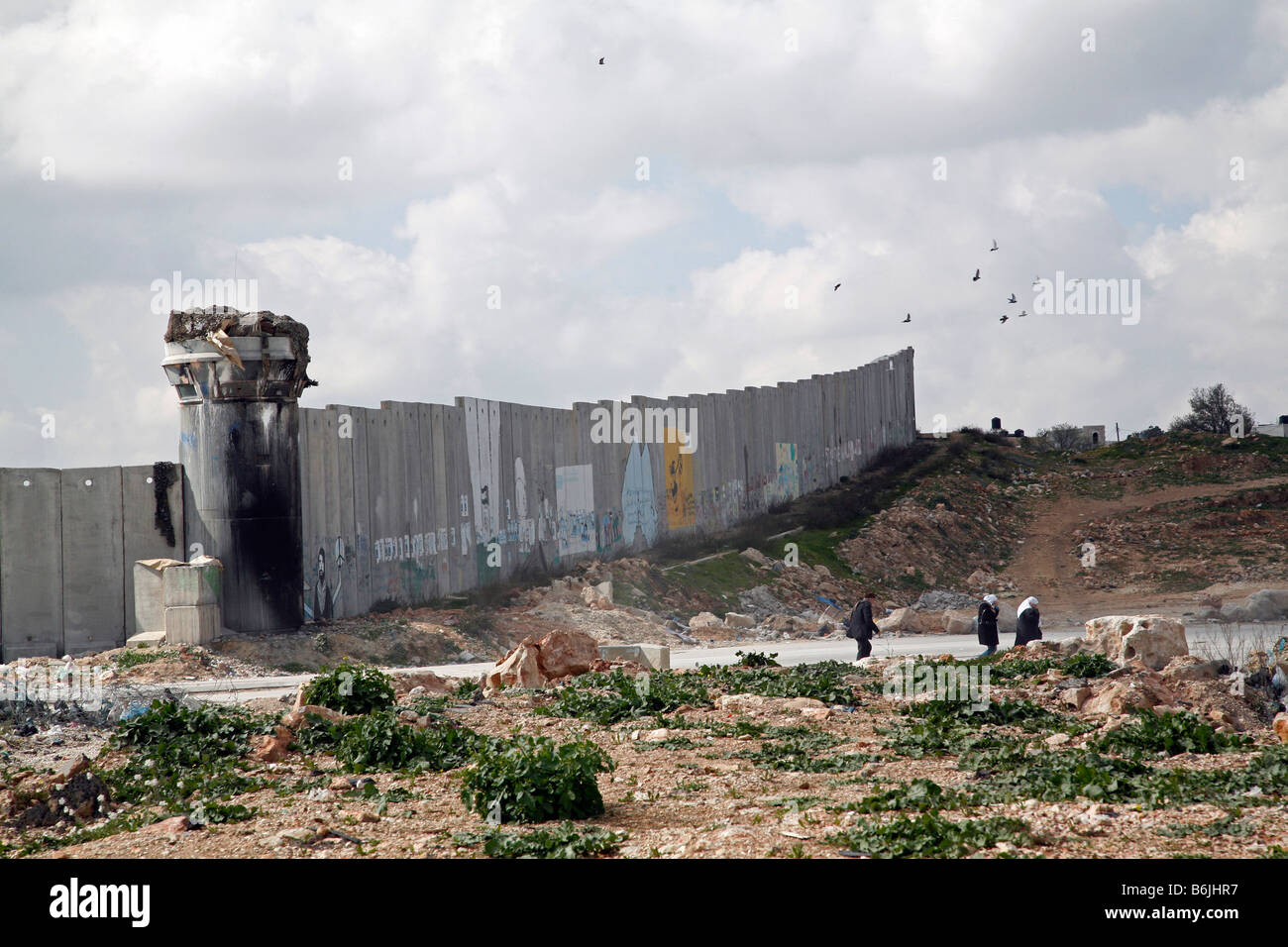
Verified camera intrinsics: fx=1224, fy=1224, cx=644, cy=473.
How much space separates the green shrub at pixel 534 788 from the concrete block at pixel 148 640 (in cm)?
938

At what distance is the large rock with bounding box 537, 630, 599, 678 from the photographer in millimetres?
Answer: 14297

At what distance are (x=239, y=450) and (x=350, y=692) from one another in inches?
261

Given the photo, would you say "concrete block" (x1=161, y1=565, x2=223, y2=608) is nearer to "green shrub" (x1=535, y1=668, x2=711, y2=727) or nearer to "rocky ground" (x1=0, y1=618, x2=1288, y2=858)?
"rocky ground" (x1=0, y1=618, x2=1288, y2=858)

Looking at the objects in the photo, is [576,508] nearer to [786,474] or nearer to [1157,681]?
[786,474]

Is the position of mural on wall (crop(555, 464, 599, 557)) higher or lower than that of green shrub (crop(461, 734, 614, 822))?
higher

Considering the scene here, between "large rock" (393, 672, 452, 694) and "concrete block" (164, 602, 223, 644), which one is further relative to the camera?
"concrete block" (164, 602, 223, 644)

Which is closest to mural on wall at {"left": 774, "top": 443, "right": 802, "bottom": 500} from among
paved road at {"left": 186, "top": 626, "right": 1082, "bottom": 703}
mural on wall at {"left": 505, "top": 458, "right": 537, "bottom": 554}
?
mural on wall at {"left": 505, "top": 458, "right": 537, "bottom": 554}

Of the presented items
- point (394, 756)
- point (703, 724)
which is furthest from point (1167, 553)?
point (394, 756)

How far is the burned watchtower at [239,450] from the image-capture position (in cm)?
1692

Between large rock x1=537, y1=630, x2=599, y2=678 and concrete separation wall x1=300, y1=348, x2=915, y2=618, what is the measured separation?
203 inches

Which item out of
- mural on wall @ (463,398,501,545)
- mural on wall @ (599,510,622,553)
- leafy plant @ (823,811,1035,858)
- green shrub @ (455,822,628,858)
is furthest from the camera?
mural on wall @ (599,510,622,553)

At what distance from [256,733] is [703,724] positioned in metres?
3.94

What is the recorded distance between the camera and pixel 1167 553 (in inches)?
1226
